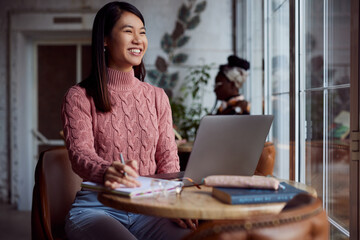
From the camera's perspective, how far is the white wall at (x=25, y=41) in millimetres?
4941

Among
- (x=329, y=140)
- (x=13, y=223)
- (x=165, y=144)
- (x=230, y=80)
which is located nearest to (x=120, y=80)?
(x=165, y=144)

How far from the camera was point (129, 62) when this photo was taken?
1702 mm

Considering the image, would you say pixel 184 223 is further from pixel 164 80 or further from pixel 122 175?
pixel 164 80

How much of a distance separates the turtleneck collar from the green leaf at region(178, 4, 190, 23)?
3.33 metres

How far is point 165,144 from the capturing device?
5.85ft

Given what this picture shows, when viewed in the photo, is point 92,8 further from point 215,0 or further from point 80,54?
point 215,0

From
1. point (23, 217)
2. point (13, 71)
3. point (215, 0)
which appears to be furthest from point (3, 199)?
point (215, 0)

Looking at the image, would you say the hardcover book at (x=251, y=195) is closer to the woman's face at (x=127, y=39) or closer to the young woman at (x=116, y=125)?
the young woman at (x=116, y=125)

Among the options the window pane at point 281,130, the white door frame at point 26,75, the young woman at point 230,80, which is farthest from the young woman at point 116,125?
the white door frame at point 26,75

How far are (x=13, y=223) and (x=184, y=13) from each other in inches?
115

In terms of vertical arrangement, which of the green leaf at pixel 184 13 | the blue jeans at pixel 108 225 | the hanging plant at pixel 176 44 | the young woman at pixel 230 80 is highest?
the green leaf at pixel 184 13

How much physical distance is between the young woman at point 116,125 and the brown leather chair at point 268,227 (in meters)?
0.57

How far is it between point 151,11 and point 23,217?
268 centimetres

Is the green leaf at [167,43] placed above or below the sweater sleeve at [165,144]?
above
